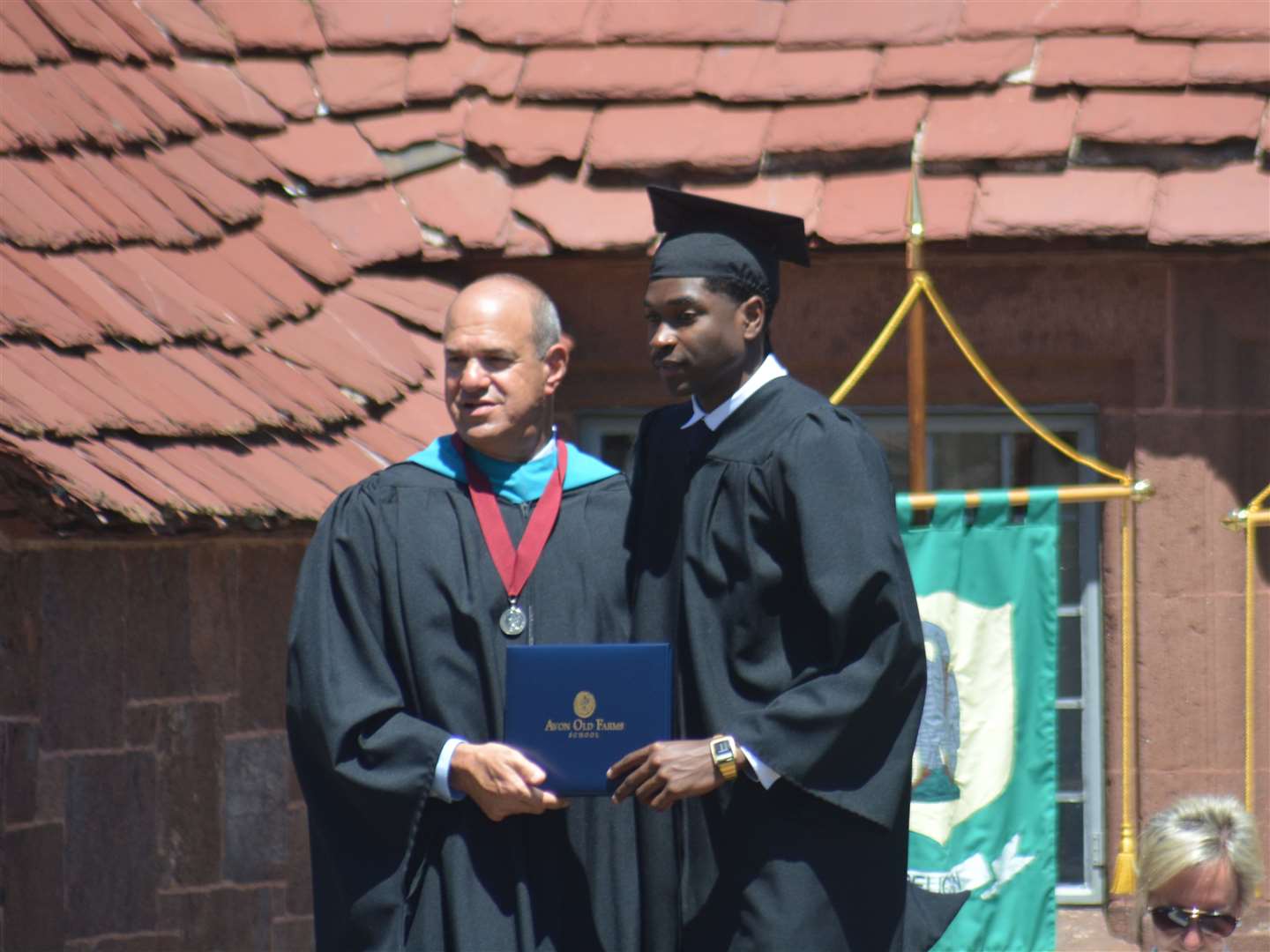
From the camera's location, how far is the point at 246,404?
577 centimetres

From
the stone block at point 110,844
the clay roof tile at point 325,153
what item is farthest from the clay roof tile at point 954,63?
the stone block at point 110,844

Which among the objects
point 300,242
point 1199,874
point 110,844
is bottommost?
point 110,844

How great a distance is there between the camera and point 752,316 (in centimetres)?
431

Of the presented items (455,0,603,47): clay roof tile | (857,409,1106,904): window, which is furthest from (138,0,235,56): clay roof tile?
(857,409,1106,904): window

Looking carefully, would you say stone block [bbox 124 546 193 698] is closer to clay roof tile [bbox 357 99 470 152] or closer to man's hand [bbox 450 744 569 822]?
clay roof tile [bbox 357 99 470 152]

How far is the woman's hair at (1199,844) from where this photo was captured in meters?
4.40

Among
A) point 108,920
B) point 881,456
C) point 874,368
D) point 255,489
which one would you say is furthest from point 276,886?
point 881,456

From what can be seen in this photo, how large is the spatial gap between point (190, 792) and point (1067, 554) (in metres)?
2.48

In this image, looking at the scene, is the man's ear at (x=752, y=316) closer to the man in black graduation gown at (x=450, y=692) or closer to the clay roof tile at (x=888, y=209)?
the man in black graduation gown at (x=450, y=692)

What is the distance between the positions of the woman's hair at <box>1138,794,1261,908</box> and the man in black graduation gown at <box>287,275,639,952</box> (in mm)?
989

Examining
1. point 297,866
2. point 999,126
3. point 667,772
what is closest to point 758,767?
point 667,772

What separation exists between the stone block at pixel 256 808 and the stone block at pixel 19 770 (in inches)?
24.5

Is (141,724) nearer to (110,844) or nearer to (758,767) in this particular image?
(110,844)

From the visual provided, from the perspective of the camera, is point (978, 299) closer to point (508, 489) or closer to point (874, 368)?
point (874, 368)
